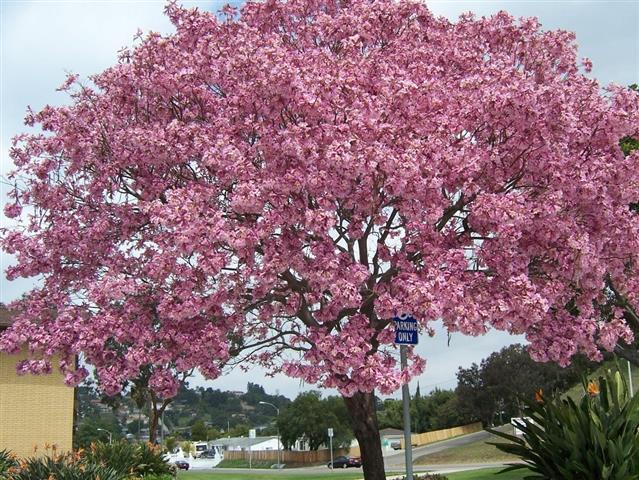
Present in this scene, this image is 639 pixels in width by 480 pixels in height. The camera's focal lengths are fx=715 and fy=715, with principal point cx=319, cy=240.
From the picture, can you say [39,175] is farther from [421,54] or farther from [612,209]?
[612,209]

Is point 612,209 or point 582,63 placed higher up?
point 582,63

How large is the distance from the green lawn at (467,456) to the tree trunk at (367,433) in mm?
36224

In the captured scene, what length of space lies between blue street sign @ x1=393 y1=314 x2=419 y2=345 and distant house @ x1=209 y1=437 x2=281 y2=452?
361 ft

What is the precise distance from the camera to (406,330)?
10711 mm

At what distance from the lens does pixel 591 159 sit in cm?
1271

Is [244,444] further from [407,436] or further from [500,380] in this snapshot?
[407,436]

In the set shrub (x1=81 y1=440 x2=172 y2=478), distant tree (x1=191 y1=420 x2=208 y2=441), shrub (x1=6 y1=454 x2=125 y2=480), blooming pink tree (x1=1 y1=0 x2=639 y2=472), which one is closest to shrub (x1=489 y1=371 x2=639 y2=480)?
blooming pink tree (x1=1 y1=0 x2=639 y2=472)

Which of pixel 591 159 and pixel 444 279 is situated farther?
pixel 591 159

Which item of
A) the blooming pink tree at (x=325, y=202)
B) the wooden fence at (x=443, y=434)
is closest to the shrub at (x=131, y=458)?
the blooming pink tree at (x=325, y=202)

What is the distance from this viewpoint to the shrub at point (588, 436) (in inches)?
464

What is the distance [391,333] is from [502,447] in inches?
166

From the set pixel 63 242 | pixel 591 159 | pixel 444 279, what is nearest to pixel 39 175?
pixel 63 242

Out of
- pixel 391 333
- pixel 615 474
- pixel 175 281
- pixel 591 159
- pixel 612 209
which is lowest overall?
pixel 615 474

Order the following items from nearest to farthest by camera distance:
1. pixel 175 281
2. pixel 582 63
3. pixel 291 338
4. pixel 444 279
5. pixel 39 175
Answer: pixel 444 279 < pixel 175 281 < pixel 291 338 < pixel 39 175 < pixel 582 63
